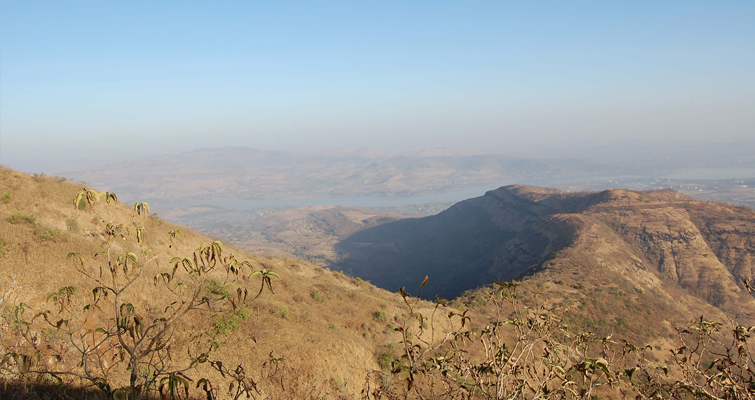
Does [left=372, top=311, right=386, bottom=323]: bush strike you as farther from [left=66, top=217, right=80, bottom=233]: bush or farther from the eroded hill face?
the eroded hill face

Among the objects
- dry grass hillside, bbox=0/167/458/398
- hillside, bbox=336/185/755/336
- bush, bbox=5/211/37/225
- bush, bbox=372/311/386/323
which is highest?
bush, bbox=5/211/37/225

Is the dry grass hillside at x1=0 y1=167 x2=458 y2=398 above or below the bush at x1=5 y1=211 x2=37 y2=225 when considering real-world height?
below

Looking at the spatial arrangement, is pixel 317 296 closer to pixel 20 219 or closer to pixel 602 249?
pixel 20 219

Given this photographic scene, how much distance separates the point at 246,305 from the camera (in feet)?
43.7

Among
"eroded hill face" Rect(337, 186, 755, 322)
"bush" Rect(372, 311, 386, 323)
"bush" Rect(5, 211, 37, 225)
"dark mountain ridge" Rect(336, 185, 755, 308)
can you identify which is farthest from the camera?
"dark mountain ridge" Rect(336, 185, 755, 308)

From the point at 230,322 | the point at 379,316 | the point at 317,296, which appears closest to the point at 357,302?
the point at 379,316

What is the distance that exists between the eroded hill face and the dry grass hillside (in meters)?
24.2

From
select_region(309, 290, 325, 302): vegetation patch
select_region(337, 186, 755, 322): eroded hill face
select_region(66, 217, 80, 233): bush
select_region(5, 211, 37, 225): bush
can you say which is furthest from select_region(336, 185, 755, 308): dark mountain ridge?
select_region(5, 211, 37, 225): bush

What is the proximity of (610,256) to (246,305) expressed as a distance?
4220 centimetres

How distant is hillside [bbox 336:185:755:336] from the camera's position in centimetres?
3291

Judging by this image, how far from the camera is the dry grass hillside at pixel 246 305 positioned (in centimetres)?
1069

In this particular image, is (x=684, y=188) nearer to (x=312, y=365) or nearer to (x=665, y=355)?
(x=665, y=355)

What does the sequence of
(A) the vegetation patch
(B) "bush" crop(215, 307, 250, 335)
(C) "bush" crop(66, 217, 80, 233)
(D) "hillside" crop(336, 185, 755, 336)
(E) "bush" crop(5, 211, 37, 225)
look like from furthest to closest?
1. (D) "hillside" crop(336, 185, 755, 336)
2. (A) the vegetation patch
3. (C) "bush" crop(66, 217, 80, 233)
4. (E) "bush" crop(5, 211, 37, 225)
5. (B) "bush" crop(215, 307, 250, 335)

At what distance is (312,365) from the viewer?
11562 mm
